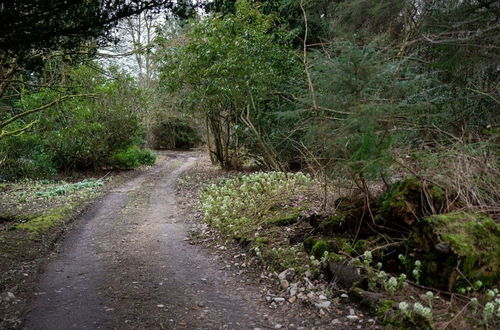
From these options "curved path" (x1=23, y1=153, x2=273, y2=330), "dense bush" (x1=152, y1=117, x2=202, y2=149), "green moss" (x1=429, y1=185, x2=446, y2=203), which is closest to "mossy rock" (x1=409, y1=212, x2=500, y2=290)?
"green moss" (x1=429, y1=185, x2=446, y2=203)

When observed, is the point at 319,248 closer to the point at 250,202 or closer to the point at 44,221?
the point at 250,202

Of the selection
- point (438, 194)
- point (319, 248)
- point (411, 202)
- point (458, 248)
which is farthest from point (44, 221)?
point (458, 248)

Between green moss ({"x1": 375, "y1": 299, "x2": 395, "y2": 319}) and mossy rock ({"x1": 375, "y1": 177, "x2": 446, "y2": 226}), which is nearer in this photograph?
green moss ({"x1": 375, "y1": 299, "x2": 395, "y2": 319})

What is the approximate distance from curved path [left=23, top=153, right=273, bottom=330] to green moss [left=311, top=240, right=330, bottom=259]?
0.92m

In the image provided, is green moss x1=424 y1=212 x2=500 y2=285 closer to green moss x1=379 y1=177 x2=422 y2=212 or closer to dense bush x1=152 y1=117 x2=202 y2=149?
green moss x1=379 y1=177 x2=422 y2=212

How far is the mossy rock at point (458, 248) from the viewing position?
345cm

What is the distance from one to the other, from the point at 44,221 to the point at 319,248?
6.29m

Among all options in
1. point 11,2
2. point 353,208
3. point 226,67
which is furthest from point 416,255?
point 226,67

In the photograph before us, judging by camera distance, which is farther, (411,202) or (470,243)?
(411,202)

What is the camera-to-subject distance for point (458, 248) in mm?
3473

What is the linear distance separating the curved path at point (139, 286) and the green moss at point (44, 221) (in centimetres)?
56

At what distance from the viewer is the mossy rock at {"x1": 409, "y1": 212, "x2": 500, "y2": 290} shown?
3.45m

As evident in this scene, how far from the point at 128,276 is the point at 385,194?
3.71 meters

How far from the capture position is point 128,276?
5.13 metres
